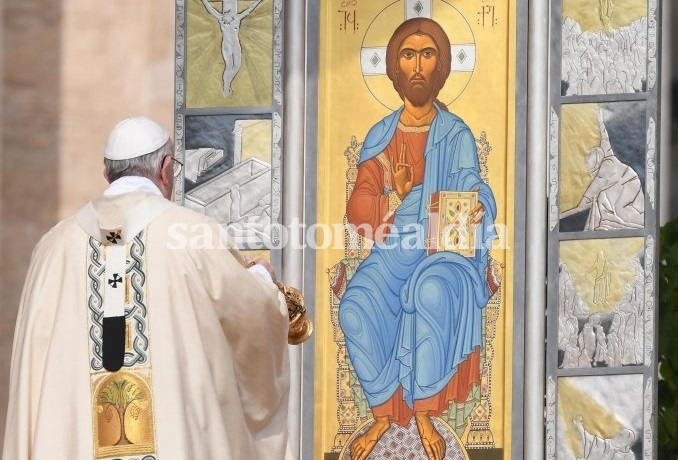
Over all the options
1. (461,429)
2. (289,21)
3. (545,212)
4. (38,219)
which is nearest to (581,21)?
(545,212)

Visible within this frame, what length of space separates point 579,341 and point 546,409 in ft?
1.09

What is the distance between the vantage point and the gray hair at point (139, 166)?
5.62 meters

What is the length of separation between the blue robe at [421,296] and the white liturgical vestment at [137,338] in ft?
5.78

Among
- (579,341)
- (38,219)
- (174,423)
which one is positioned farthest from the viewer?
(38,219)

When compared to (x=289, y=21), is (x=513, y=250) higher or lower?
lower

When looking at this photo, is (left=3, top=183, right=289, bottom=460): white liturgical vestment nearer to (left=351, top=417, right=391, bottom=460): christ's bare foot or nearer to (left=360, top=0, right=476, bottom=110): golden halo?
(left=351, top=417, right=391, bottom=460): christ's bare foot

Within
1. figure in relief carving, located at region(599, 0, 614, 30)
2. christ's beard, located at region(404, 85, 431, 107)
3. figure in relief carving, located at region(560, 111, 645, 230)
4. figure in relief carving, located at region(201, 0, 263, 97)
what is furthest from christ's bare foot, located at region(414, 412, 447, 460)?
figure in relief carving, located at region(599, 0, 614, 30)

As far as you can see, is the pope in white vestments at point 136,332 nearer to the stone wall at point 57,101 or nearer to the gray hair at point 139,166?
the gray hair at point 139,166

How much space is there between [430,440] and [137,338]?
2.17 meters

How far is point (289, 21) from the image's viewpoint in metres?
7.45

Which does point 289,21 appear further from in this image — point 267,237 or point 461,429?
point 461,429

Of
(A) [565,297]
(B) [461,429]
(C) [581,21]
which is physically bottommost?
(B) [461,429]

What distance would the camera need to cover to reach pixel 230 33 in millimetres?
7496

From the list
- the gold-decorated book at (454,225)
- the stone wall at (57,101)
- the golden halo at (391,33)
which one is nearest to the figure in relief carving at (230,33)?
the stone wall at (57,101)
